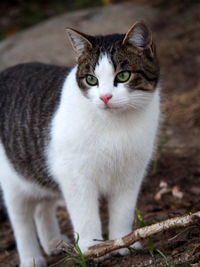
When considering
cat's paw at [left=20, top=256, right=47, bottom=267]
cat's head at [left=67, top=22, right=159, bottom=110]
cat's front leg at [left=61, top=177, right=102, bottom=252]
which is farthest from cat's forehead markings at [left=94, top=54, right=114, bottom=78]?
cat's paw at [left=20, top=256, right=47, bottom=267]

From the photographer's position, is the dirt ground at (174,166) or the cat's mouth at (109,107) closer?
the cat's mouth at (109,107)

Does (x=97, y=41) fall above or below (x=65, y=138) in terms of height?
above

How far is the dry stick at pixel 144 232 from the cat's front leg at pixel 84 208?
28 centimetres

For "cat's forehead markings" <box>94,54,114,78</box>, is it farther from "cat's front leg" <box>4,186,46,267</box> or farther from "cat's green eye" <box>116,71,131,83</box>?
"cat's front leg" <box>4,186,46,267</box>

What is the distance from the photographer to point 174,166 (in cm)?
426

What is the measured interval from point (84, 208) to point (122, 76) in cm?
90

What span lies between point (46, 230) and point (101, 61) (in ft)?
5.70

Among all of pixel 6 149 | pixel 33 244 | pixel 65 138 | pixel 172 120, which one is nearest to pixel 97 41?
pixel 65 138

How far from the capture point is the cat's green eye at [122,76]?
254 centimetres

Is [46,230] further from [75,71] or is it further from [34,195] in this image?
[75,71]

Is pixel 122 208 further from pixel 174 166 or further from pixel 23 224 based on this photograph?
pixel 174 166

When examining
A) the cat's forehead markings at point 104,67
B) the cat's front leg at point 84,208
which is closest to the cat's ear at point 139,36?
the cat's forehead markings at point 104,67

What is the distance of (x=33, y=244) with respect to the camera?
3.38 meters

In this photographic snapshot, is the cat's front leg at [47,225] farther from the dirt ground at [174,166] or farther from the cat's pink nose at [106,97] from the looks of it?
the cat's pink nose at [106,97]
